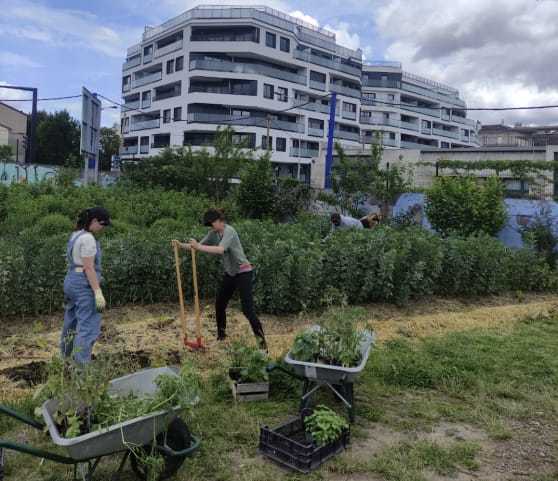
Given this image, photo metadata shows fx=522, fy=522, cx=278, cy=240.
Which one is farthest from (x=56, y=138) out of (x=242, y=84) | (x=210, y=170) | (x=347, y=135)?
(x=210, y=170)

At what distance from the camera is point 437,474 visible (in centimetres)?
332

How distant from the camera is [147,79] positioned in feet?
174

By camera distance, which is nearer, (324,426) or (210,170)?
(324,426)

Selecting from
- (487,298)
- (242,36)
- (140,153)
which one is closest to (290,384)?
(487,298)

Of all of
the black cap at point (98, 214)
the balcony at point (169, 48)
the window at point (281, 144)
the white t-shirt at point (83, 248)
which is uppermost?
the balcony at point (169, 48)

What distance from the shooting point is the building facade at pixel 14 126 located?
50.6 meters

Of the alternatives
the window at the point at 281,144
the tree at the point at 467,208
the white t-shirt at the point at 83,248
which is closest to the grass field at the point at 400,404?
the white t-shirt at the point at 83,248

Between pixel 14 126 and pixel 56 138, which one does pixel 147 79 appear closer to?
pixel 56 138

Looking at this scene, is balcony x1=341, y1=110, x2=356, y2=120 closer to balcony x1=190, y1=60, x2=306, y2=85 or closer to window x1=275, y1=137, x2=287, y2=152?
balcony x1=190, y1=60, x2=306, y2=85

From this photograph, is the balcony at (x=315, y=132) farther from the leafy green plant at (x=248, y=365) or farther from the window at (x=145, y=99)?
the leafy green plant at (x=248, y=365)

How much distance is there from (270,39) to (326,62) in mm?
7624

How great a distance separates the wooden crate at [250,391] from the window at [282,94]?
4735 centimetres

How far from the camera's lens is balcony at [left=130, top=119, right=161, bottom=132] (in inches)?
1997

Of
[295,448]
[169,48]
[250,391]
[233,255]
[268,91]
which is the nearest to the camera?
[295,448]
